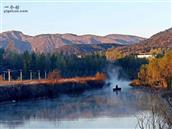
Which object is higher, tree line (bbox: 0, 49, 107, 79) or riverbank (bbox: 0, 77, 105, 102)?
tree line (bbox: 0, 49, 107, 79)

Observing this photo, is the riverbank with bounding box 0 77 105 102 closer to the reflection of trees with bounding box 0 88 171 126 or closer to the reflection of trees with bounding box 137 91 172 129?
the reflection of trees with bounding box 0 88 171 126

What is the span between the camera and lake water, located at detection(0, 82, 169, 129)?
832 cm

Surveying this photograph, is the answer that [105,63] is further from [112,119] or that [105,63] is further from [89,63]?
[112,119]

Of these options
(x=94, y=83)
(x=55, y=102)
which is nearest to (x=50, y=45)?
(x=94, y=83)

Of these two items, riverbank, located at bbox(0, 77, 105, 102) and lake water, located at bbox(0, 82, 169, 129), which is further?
riverbank, located at bbox(0, 77, 105, 102)

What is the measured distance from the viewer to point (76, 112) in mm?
9984

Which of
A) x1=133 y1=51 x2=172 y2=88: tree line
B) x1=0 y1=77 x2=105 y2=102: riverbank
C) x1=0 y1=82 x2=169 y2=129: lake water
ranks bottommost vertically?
x1=0 y1=82 x2=169 y2=129: lake water

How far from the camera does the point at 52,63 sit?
21.1 meters

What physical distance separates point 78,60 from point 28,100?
10.6 metres

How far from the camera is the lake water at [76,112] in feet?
27.3

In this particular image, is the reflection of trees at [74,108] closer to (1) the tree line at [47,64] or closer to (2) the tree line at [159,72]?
(2) the tree line at [159,72]

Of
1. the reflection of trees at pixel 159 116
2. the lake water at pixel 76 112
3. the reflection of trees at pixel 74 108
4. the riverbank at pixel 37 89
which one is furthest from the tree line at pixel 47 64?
the reflection of trees at pixel 159 116

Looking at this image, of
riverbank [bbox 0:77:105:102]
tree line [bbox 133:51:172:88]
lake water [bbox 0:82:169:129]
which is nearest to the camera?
Result: lake water [bbox 0:82:169:129]

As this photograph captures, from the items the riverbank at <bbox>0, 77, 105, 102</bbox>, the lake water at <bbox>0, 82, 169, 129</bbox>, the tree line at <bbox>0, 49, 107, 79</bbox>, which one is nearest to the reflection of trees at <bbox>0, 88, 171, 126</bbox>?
the lake water at <bbox>0, 82, 169, 129</bbox>
